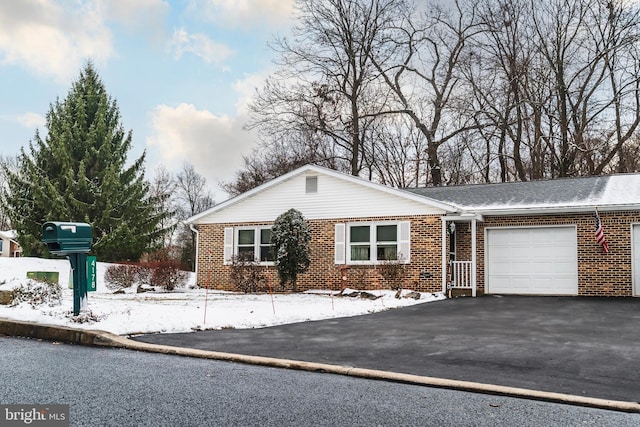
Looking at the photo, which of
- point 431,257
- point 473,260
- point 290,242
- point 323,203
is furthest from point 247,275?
point 473,260

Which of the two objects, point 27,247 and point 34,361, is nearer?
point 34,361

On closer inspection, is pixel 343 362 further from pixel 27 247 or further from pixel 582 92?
pixel 27 247

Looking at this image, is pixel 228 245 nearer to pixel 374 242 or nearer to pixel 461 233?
pixel 374 242

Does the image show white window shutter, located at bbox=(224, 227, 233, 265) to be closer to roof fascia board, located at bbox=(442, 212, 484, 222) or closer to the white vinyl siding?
the white vinyl siding

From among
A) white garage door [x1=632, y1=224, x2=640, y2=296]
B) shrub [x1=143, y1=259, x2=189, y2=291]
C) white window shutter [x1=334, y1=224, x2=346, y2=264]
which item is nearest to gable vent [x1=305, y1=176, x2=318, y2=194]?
white window shutter [x1=334, y1=224, x2=346, y2=264]

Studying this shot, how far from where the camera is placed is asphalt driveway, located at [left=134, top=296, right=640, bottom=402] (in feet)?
20.7

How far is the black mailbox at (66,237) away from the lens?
892 cm

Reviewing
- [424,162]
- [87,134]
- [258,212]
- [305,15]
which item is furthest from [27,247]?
[424,162]

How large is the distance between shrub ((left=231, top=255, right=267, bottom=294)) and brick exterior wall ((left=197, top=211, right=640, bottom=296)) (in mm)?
391

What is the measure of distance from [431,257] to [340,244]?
3.00m

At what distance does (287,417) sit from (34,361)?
3.64 meters

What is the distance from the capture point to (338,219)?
Answer: 19.0 meters

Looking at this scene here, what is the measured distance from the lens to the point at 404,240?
58.6 ft

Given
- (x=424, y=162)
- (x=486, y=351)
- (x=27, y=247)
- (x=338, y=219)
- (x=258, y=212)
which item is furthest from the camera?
(x=424, y=162)
